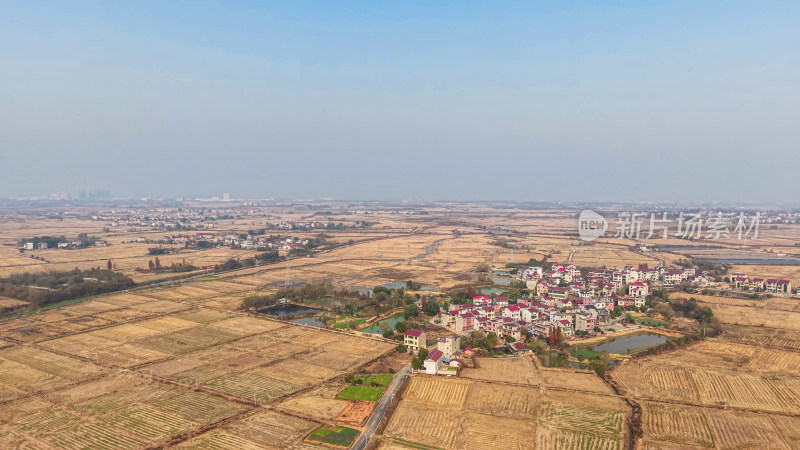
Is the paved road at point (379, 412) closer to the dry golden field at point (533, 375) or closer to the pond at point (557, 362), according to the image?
the dry golden field at point (533, 375)

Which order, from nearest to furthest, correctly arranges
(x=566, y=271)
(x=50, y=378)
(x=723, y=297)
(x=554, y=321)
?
(x=50, y=378)
(x=554, y=321)
(x=723, y=297)
(x=566, y=271)

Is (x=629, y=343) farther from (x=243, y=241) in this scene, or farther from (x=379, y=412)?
(x=243, y=241)

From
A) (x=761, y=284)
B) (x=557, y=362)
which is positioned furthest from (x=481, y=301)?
(x=761, y=284)

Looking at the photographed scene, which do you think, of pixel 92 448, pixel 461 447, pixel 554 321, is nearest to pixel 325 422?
pixel 461 447

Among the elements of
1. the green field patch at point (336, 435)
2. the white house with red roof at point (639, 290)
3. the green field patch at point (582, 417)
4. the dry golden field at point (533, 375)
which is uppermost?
the white house with red roof at point (639, 290)

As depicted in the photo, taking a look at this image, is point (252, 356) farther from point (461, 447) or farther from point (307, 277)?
point (307, 277)

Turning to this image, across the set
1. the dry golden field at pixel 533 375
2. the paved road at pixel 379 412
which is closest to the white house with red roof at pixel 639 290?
the dry golden field at pixel 533 375

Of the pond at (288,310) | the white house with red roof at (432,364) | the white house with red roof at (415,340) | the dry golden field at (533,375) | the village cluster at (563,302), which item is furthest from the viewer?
the pond at (288,310)

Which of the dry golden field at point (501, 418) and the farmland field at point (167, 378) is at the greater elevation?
the dry golden field at point (501, 418)
